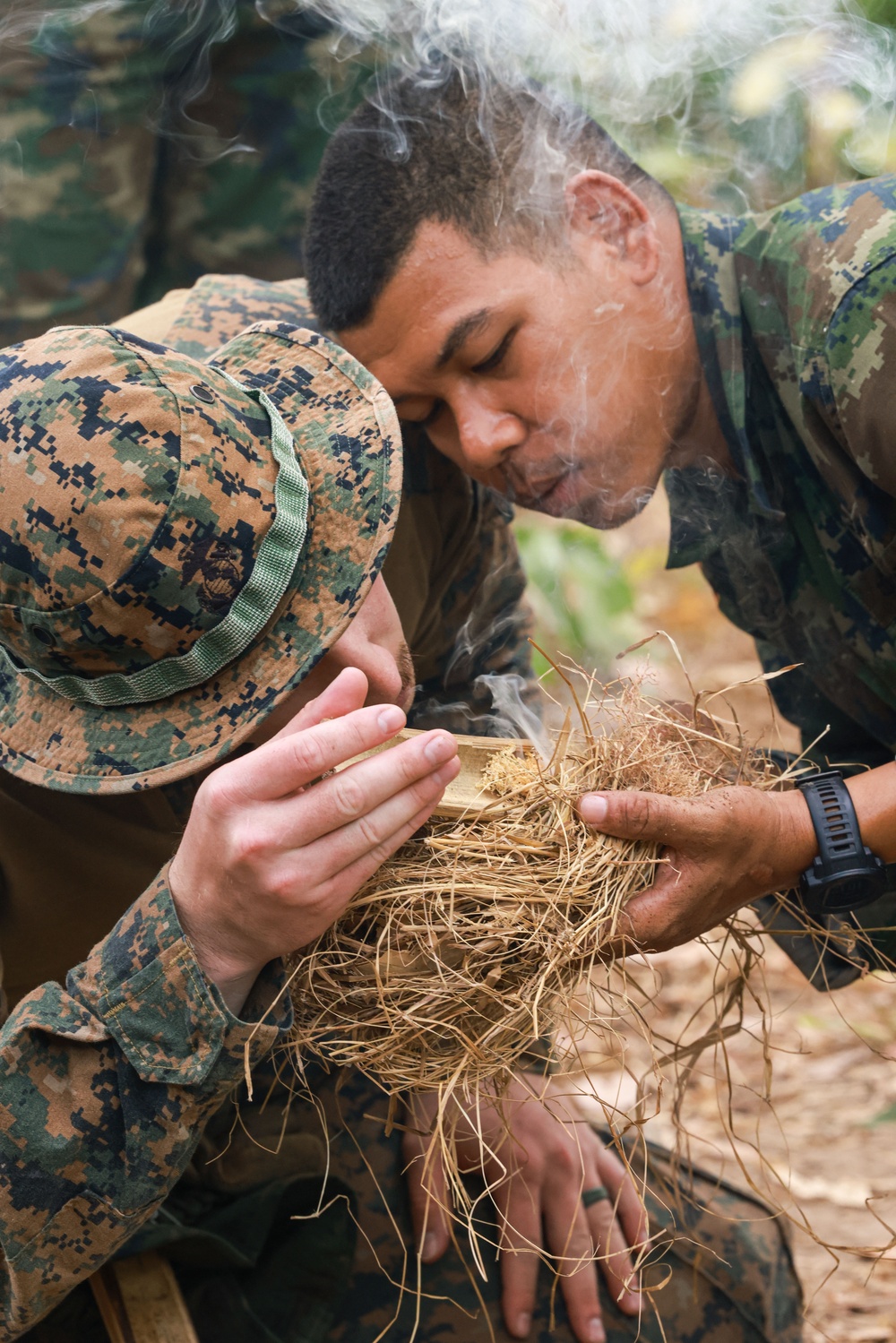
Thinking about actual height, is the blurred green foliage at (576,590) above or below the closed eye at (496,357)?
below

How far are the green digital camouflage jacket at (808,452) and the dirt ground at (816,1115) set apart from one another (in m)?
0.33

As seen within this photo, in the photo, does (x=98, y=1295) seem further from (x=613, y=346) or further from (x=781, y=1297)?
(x=613, y=346)

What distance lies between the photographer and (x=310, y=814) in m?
1.55

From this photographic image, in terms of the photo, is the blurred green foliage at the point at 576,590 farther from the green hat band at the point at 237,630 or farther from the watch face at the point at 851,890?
the green hat band at the point at 237,630

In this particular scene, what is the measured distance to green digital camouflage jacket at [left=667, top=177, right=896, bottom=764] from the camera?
81.0 inches

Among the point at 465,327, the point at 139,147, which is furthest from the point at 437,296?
the point at 139,147

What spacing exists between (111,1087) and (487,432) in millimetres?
1366

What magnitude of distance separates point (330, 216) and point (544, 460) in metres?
0.65

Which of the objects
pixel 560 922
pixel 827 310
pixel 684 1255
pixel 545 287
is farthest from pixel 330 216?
pixel 684 1255

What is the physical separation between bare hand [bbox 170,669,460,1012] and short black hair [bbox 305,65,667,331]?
3.59 ft

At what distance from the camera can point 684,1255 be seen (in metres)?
2.39

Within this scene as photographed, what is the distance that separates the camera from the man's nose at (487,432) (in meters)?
2.36

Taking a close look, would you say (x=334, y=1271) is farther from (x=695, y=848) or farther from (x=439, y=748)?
(x=439, y=748)

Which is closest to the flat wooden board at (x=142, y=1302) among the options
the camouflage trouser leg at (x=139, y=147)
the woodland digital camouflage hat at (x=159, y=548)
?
the woodland digital camouflage hat at (x=159, y=548)
